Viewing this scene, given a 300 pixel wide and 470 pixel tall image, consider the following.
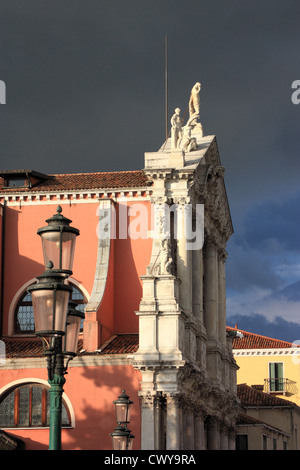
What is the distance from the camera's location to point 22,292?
33.3 m

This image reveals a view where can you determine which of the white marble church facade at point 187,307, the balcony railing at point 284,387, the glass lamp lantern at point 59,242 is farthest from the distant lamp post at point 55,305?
the balcony railing at point 284,387

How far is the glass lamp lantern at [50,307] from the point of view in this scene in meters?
14.9

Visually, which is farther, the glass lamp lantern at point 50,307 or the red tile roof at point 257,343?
the red tile roof at point 257,343

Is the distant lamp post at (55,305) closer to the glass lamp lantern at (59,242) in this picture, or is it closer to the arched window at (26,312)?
the glass lamp lantern at (59,242)

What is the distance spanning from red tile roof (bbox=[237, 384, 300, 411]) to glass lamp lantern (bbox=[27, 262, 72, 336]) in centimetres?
3452

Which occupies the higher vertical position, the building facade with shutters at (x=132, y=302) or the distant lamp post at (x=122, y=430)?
the building facade with shutters at (x=132, y=302)

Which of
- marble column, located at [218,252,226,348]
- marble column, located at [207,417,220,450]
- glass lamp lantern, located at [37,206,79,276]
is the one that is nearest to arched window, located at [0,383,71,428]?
marble column, located at [207,417,220,450]

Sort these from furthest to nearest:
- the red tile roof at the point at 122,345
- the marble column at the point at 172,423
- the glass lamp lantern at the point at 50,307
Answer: the red tile roof at the point at 122,345 → the marble column at the point at 172,423 → the glass lamp lantern at the point at 50,307

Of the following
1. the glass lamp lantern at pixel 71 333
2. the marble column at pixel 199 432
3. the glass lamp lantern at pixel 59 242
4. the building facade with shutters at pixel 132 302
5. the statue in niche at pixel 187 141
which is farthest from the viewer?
the statue in niche at pixel 187 141

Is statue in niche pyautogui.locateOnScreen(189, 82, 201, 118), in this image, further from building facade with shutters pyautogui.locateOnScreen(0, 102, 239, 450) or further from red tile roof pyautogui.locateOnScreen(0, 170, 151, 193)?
red tile roof pyautogui.locateOnScreen(0, 170, 151, 193)

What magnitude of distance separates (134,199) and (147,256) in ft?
6.06

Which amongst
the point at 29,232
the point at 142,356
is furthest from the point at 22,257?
the point at 142,356

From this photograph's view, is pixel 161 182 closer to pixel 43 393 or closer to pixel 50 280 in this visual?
pixel 43 393

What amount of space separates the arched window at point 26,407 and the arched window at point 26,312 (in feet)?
8.59
